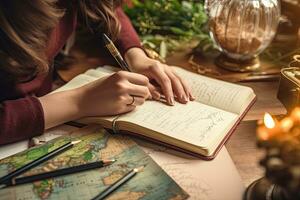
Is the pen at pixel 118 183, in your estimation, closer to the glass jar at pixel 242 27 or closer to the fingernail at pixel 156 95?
the fingernail at pixel 156 95

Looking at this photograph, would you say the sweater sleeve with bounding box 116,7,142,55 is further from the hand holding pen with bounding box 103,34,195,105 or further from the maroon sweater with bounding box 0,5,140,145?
the hand holding pen with bounding box 103,34,195,105

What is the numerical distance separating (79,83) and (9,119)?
22cm

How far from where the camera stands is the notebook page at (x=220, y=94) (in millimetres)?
953

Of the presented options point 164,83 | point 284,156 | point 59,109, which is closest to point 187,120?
point 164,83

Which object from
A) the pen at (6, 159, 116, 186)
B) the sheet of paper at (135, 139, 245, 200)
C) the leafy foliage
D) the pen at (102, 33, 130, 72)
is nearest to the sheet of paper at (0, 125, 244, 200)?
the sheet of paper at (135, 139, 245, 200)

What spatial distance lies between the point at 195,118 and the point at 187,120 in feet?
0.07

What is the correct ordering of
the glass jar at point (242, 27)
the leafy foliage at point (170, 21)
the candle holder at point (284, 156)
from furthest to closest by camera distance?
the leafy foliage at point (170, 21) → the glass jar at point (242, 27) → the candle holder at point (284, 156)

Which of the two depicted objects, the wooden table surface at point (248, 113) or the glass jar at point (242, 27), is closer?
the wooden table surface at point (248, 113)

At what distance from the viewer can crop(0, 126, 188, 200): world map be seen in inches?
27.5

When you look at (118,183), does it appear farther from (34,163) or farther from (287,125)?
(287,125)

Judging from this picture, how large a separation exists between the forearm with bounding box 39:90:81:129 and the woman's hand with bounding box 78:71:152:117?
2cm

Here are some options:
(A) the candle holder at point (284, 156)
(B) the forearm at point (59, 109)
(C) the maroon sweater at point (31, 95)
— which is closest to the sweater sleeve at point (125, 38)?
(C) the maroon sweater at point (31, 95)


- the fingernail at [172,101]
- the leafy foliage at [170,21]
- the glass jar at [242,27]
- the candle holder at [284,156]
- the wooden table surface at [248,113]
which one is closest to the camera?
the candle holder at [284,156]

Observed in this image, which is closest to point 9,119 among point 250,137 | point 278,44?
point 250,137
